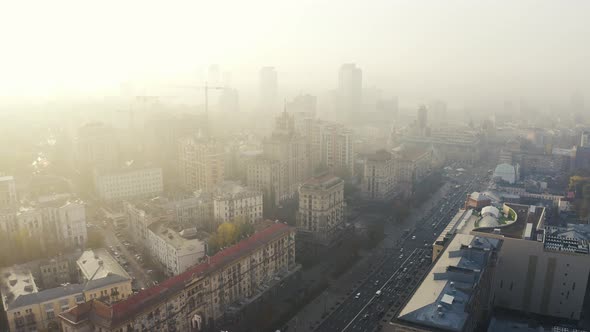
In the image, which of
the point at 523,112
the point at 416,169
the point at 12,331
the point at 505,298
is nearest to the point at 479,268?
the point at 505,298

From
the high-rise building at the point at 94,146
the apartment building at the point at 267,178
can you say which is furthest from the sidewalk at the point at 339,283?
the high-rise building at the point at 94,146

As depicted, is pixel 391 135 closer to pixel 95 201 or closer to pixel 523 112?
pixel 95 201

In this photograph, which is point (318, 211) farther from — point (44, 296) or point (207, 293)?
point (44, 296)

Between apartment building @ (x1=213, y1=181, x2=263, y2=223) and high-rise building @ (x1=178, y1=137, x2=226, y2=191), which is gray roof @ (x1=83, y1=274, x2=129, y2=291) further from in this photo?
high-rise building @ (x1=178, y1=137, x2=226, y2=191)

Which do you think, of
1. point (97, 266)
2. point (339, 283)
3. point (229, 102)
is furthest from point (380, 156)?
point (229, 102)

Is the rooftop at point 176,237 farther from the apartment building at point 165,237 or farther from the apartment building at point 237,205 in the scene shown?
the apartment building at point 237,205
